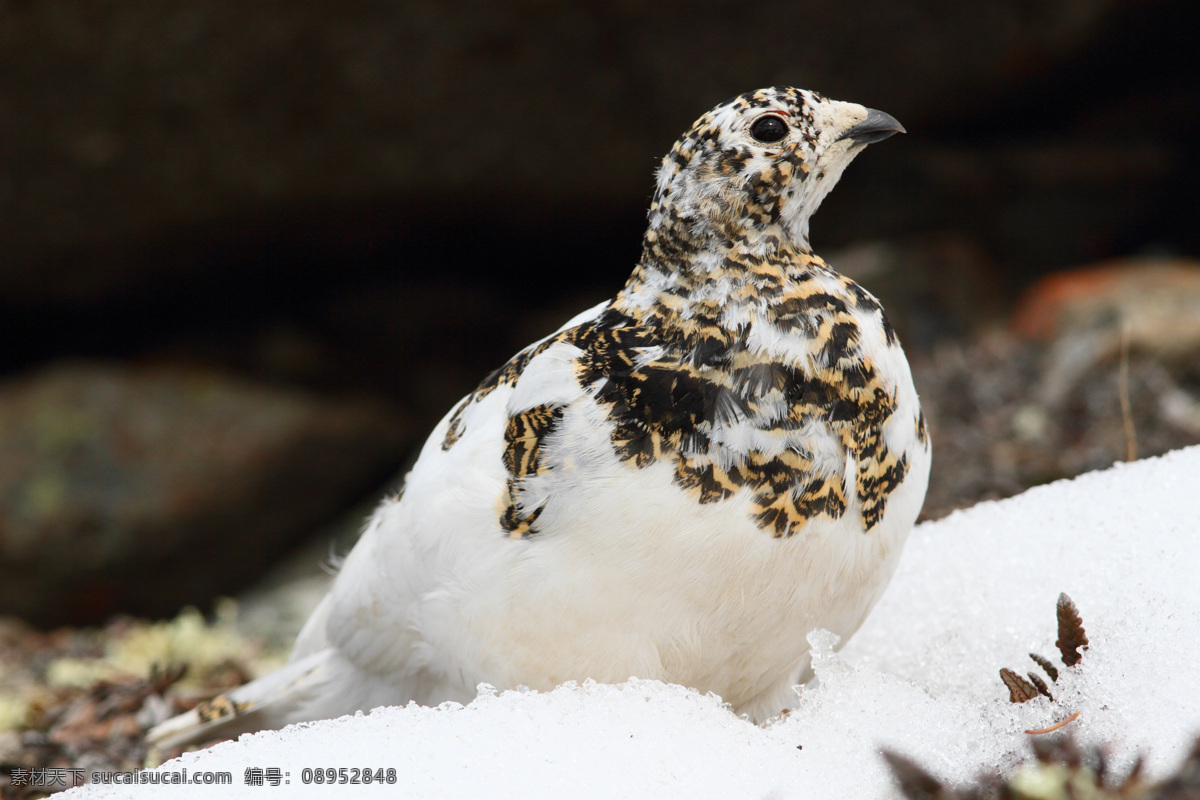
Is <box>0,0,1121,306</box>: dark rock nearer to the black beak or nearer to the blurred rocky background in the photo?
the blurred rocky background

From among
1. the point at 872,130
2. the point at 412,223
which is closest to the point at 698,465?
the point at 872,130

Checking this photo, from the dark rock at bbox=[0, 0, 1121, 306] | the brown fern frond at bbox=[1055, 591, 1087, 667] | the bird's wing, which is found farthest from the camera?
the dark rock at bbox=[0, 0, 1121, 306]

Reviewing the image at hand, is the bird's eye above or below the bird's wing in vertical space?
above

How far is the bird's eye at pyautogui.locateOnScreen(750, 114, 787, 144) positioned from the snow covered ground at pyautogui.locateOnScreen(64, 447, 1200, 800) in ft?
3.56

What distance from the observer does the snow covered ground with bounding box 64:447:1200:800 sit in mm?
1796

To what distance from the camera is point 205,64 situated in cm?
531

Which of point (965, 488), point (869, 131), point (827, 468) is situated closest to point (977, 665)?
point (827, 468)

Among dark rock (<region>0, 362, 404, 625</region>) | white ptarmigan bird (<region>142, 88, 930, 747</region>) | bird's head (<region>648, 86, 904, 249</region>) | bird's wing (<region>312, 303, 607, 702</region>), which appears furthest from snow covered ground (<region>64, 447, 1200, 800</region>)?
dark rock (<region>0, 362, 404, 625</region>)

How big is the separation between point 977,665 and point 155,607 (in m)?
5.68

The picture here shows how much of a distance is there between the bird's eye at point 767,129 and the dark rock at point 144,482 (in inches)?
200

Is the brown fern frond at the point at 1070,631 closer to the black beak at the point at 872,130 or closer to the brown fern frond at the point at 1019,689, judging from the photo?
the brown fern frond at the point at 1019,689

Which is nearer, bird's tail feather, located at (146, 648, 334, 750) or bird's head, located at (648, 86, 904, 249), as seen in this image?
bird's head, located at (648, 86, 904, 249)

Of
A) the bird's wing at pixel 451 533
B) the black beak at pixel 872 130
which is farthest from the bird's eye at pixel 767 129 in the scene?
the bird's wing at pixel 451 533

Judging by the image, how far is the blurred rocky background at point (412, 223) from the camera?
17.4 ft
